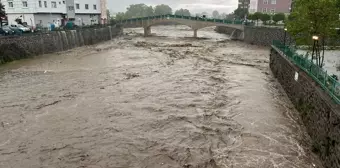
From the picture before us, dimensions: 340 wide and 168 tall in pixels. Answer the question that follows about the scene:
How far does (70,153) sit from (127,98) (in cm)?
730

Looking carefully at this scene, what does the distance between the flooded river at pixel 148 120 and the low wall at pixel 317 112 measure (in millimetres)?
536

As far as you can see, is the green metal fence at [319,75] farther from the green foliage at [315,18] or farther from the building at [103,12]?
the building at [103,12]

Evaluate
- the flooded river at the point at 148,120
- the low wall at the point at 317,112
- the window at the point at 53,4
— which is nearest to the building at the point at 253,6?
the window at the point at 53,4

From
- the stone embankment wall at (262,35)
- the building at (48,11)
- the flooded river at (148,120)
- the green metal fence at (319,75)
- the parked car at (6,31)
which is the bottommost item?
the flooded river at (148,120)

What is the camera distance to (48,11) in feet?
172

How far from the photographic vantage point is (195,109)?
1717cm

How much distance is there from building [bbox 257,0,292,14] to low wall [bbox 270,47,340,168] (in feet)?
186

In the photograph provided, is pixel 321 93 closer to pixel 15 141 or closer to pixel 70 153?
pixel 70 153

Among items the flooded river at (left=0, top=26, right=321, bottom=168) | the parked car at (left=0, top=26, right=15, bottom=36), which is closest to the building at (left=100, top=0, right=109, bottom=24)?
the parked car at (left=0, top=26, right=15, bottom=36)

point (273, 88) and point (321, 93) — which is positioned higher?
point (321, 93)

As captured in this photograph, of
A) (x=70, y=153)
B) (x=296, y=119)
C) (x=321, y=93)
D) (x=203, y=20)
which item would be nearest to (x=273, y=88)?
(x=296, y=119)

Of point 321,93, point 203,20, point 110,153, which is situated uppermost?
point 203,20

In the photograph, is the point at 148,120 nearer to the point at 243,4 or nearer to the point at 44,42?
Answer: the point at 44,42

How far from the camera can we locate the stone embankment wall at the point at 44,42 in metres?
31.4
